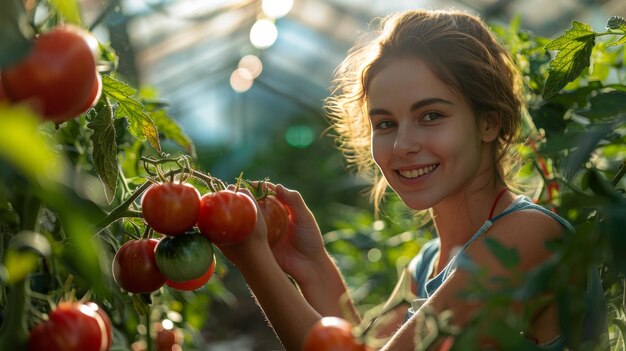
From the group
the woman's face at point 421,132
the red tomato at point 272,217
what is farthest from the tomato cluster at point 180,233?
the woman's face at point 421,132

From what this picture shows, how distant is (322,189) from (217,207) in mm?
5657

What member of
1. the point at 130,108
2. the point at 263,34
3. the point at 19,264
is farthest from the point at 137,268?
the point at 263,34

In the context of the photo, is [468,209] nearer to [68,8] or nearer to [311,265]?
[311,265]

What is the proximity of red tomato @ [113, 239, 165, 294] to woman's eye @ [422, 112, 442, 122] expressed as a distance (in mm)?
619

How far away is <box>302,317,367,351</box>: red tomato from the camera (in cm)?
64

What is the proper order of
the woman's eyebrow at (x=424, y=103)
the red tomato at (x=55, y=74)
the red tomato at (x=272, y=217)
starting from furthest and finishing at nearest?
the woman's eyebrow at (x=424, y=103)
the red tomato at (x=272, y=217)
the red tomato at (x=55, y=74)

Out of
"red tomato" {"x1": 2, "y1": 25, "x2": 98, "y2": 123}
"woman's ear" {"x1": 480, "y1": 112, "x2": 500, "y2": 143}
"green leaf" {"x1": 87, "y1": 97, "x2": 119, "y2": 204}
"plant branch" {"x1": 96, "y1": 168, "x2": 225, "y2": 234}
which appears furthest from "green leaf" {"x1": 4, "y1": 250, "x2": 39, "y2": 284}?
"woman's ear" {"x1": 480, "y1": 112, "x2": 500, "y2": 143}

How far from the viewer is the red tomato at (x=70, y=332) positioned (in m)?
0.63

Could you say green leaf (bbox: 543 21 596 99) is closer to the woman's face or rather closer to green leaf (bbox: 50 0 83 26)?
the woman's face

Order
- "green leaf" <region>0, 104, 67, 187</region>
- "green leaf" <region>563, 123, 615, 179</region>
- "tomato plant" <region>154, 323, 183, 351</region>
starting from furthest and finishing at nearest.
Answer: "tomato plant" <region>154, 323, 183, 351</region>, "green leaf" <region>563, 123, 615, 179</region>, "green leaf" <region>0, 104, 67, 187</region>

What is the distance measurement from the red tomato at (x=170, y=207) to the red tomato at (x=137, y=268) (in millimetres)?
61

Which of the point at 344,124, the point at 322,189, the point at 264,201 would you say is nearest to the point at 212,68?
the point at 322,189

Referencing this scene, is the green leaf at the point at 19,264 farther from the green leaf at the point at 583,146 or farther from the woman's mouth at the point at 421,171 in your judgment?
the woman's mouth at the point at 421,171

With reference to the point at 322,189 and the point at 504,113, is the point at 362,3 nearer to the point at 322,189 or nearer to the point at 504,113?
the point at 322,189
